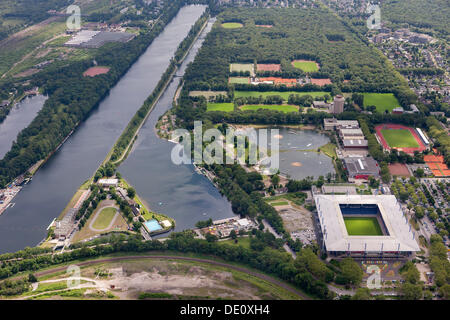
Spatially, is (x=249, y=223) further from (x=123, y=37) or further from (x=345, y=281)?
(x=123, y=37)

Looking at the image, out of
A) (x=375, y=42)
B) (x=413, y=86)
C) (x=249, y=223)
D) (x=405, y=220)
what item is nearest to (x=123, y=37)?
(x=375, y=42)

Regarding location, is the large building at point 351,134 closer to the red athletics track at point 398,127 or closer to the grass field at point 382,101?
the red athletics track at point 398,127

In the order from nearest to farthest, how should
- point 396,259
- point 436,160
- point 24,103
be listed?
point 396,259 → point 436,160 → point 24,103

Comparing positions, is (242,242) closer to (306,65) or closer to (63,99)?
(63,99)

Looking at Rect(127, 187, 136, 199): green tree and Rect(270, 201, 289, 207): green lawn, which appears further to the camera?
Rect(127, 187, 136, 199): green tree

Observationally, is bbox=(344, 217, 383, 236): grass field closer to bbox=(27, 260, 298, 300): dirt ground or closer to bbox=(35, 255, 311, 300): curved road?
bbox=(35, 255, 311, 300): curved road

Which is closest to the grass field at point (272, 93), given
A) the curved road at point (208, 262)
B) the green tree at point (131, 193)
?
the green tree at point (131, 193)

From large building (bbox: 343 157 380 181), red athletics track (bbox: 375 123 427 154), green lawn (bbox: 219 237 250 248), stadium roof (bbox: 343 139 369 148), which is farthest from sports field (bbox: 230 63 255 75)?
green lawn (bbox: 219 237 250 248)
